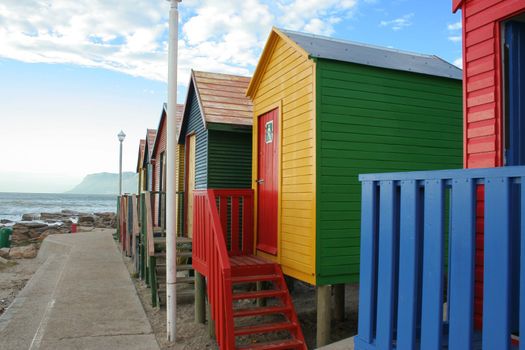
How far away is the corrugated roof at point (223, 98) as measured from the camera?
10.4 meters

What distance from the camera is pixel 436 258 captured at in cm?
312

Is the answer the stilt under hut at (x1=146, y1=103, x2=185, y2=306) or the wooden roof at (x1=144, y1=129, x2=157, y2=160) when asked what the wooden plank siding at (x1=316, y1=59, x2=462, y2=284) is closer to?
the stilt under hut at (x1=146, y1=103, x2=185, y2=306)

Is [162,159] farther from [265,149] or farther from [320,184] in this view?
[320,184]

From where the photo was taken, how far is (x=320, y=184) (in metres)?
6.29

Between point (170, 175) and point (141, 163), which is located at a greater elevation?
point (141, 163)

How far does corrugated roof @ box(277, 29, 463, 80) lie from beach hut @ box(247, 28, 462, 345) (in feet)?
0.09

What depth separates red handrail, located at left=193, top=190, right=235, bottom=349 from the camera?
5.85m

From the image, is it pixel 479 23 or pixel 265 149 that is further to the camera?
pixel 265 149

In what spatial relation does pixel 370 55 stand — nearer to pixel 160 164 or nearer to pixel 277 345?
pixel 277 345

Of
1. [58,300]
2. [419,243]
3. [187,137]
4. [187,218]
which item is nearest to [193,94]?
[187,137]

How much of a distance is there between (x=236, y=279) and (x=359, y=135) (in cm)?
262

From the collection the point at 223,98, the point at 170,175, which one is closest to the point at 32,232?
the point at 223,98

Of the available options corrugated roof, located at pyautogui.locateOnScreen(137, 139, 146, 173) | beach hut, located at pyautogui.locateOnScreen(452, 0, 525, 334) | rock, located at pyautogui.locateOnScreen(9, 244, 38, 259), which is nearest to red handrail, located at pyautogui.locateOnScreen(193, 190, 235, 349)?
beach hut, located at pyautogui.locateOnScreen(452, 0, 525, 334)

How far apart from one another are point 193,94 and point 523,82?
8.79m
